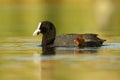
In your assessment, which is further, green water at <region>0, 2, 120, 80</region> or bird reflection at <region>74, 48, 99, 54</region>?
bird reflection at <region>74, 48, 99, 54</region>

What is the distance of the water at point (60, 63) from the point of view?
1695cm

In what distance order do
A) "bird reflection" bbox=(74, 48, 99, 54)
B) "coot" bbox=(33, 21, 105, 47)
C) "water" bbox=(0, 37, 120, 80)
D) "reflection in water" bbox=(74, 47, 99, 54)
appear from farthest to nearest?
"coot" bbox=(33, 21, 105, 47) < "reflection in water" bbox=(74, 47, 99, 54) < "bird reflection" bbox=(74, 48, 99, 54) < "water" bbox=(0, 37, 120, 80)

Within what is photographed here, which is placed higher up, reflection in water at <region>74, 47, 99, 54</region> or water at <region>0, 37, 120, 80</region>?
reflection in water at <region>74, 47, 99, 54</region>

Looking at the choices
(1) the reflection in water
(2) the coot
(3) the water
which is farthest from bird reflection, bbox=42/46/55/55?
(1) the reflection in water

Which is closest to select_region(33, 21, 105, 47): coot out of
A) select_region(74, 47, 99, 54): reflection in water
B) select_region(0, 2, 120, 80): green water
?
select_region(0, 2, 120, 80): green water

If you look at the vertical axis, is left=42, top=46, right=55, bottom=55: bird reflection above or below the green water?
above

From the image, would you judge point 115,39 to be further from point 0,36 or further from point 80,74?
point 80,74

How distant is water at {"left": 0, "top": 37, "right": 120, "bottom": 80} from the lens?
1695 cm

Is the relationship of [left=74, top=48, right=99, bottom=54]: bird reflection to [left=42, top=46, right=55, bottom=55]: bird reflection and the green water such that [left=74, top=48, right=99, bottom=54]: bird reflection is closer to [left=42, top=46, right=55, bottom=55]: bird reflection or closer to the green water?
the green water

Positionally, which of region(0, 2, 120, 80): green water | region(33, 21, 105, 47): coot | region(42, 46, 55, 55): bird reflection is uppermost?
region(33, 21, 105, 47): coot

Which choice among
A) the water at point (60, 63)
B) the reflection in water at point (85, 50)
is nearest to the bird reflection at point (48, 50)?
the water at point (60, 63)

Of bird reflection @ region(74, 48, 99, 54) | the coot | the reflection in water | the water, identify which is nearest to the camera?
the water

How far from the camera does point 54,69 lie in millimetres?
18000

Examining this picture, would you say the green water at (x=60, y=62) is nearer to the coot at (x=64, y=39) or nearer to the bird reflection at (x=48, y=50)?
the bird reflection at (x=48, y=50)
